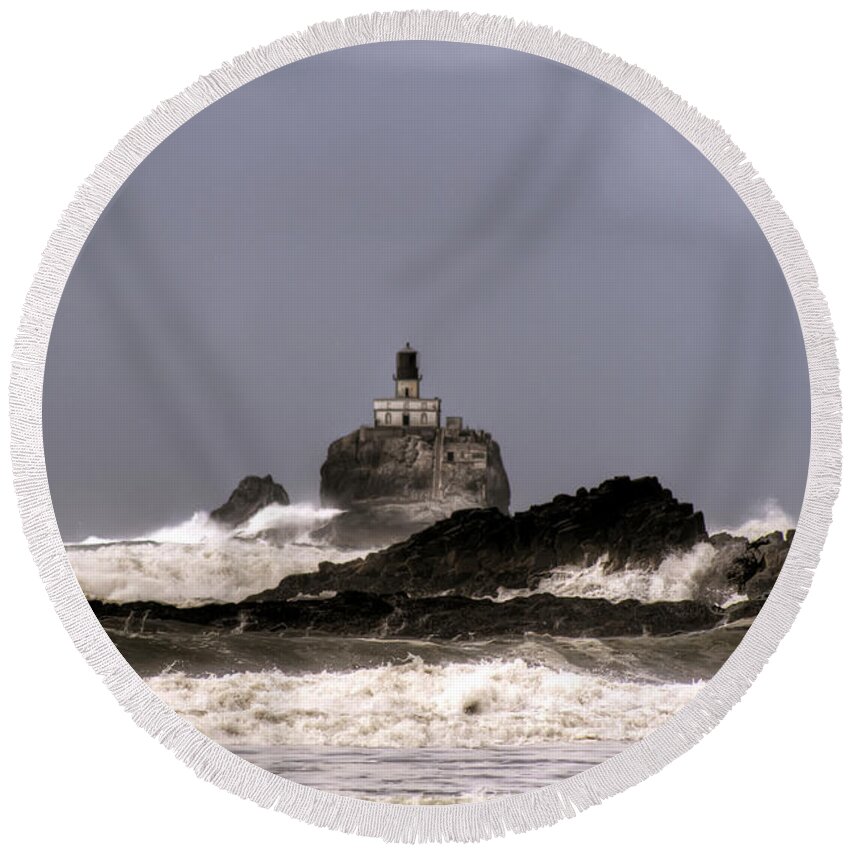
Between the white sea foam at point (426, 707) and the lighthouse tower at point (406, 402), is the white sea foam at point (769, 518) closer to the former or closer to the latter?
the white sea foam at point (426, 707)

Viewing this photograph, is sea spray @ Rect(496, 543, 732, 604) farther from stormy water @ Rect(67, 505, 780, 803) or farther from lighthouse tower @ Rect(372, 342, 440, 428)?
lighthouse tower @ Rect(372, 342, 440, 428)

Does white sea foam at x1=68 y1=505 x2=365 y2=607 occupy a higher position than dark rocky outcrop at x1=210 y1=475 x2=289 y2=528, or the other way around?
dark rocky outcrop at x1=210 y1=475 x2=289 y2=528

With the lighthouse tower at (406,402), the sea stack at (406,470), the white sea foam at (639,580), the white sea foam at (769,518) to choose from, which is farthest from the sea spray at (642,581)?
the lighthouse tower at (406,402)

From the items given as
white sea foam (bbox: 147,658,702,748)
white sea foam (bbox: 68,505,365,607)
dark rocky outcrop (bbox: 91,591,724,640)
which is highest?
white sea foam (bbox: 68,505,365,607)

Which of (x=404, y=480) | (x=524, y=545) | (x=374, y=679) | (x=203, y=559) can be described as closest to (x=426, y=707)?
(x=374, y=679)

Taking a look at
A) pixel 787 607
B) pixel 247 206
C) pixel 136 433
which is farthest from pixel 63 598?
pixel 787 607

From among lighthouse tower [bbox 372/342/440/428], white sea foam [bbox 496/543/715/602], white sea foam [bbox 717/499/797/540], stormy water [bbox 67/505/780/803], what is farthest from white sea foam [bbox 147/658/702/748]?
lighthouse tower [bbox 372/342/440/428]

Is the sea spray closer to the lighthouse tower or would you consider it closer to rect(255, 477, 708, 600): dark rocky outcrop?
rect(255, 477, 708, 600): dark rocky outcrop

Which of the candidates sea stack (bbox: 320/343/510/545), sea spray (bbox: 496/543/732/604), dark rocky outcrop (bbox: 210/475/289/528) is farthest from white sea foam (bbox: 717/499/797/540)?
dark rocky outcrop (bbox: 210/475/289/528)
